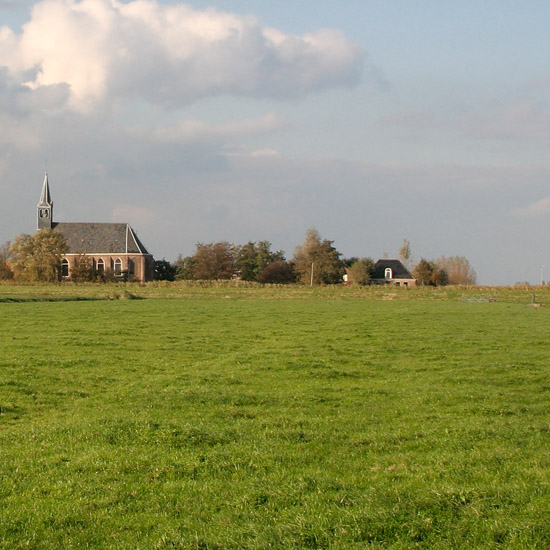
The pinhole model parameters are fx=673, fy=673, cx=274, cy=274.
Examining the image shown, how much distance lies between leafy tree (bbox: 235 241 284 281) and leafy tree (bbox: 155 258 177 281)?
661 inches

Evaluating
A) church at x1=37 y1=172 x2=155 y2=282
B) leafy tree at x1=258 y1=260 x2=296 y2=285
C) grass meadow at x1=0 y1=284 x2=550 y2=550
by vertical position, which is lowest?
grass meadow at x1=0 y1=284 x2=550 y2=550

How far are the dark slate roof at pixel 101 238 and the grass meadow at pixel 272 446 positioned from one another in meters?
120

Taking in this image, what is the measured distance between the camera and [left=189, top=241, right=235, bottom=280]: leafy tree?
13825cm

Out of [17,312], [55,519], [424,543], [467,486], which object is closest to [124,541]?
[55,519]

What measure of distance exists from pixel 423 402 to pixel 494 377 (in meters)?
4.77

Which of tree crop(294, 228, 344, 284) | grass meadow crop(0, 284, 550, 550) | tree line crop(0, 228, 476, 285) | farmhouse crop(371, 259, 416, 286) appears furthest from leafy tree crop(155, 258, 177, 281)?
grass meadow crop(0, 284, 550, 550)

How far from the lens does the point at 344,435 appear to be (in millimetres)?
12273

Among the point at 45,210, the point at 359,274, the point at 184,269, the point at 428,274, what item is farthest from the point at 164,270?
the point at 428,274

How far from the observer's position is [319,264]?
131750 mm

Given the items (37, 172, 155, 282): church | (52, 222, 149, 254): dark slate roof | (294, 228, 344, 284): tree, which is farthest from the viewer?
(52, 222, 149, 254): dark slate roof

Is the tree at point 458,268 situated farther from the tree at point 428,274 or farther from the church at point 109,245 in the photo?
the church at point 109,245

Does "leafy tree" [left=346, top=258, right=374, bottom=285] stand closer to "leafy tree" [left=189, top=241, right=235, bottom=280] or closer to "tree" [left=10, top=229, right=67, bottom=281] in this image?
"leafy tree" [left=189, top=241, right=235, bottom=280]

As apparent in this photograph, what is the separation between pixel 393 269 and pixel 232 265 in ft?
129

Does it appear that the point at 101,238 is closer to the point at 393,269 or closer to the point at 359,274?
the point at 359,274
